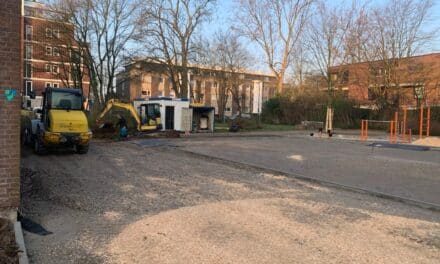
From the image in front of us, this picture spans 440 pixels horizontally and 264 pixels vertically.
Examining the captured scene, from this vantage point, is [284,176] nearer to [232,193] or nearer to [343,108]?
[232,193]

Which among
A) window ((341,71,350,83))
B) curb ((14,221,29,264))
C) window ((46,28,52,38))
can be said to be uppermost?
window ((46,28,52,38))

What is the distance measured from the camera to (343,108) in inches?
1822

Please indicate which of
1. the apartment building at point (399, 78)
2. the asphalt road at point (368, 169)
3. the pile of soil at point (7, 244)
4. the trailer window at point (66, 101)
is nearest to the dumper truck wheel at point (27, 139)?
the trailer window at point (66, 101)

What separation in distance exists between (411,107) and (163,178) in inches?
1366

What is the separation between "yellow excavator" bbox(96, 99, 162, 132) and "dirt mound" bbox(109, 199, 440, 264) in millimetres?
17971

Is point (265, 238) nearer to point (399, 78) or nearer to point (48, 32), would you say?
point (48, 32)

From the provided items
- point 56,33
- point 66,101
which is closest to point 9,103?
point 66,101

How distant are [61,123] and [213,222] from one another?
10109 millimetres

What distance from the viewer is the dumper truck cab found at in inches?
554

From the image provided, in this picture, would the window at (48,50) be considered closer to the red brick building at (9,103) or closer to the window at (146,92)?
the red brick building at (9,103)

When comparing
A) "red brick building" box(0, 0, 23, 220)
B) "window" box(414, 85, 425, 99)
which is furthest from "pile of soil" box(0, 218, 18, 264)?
"window" box(414, 85, 425, 99)

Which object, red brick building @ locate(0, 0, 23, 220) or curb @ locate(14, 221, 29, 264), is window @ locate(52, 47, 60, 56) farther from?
curb @ locate(14, 221, 29, 264)

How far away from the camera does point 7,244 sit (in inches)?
186

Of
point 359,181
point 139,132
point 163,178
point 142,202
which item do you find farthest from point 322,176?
point 139,132
